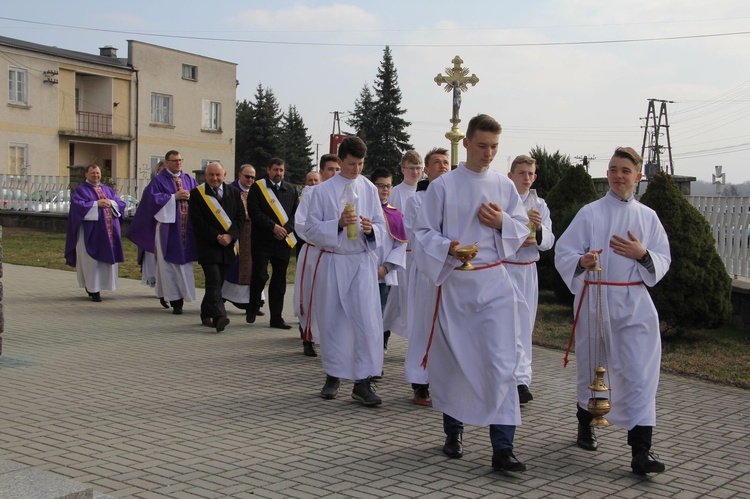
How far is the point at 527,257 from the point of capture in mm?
7746

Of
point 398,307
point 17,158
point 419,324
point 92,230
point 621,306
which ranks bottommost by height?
point 398,307

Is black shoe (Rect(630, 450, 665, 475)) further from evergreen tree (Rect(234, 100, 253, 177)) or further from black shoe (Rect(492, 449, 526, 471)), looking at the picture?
evergreen tree (Rect(234, 100, 253, 177))

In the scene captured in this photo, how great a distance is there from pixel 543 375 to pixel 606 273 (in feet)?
10.8

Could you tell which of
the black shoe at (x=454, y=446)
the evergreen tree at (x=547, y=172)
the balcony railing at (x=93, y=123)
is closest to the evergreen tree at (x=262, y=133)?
the balcony railing at (x=93, y=123)

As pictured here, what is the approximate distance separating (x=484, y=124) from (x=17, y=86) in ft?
129

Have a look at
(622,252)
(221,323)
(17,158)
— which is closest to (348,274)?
(622,252)

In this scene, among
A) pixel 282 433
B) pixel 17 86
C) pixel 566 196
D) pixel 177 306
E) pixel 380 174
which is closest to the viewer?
pixel 282 433

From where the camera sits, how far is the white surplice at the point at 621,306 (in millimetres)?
5957

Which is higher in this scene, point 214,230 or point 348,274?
point 214,230

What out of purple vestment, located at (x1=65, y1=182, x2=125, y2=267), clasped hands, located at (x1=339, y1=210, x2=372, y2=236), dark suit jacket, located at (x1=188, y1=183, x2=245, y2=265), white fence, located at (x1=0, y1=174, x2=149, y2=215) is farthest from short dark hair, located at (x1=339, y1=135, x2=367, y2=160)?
white fence, located at (x1=0, y1=174, x2=149, y2=215)

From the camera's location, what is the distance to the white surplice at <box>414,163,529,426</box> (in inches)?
230

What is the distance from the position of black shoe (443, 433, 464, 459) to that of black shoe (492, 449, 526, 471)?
0.40 m

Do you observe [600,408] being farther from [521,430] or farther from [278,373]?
[278,373]

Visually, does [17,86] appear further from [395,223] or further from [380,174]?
[395,223]
